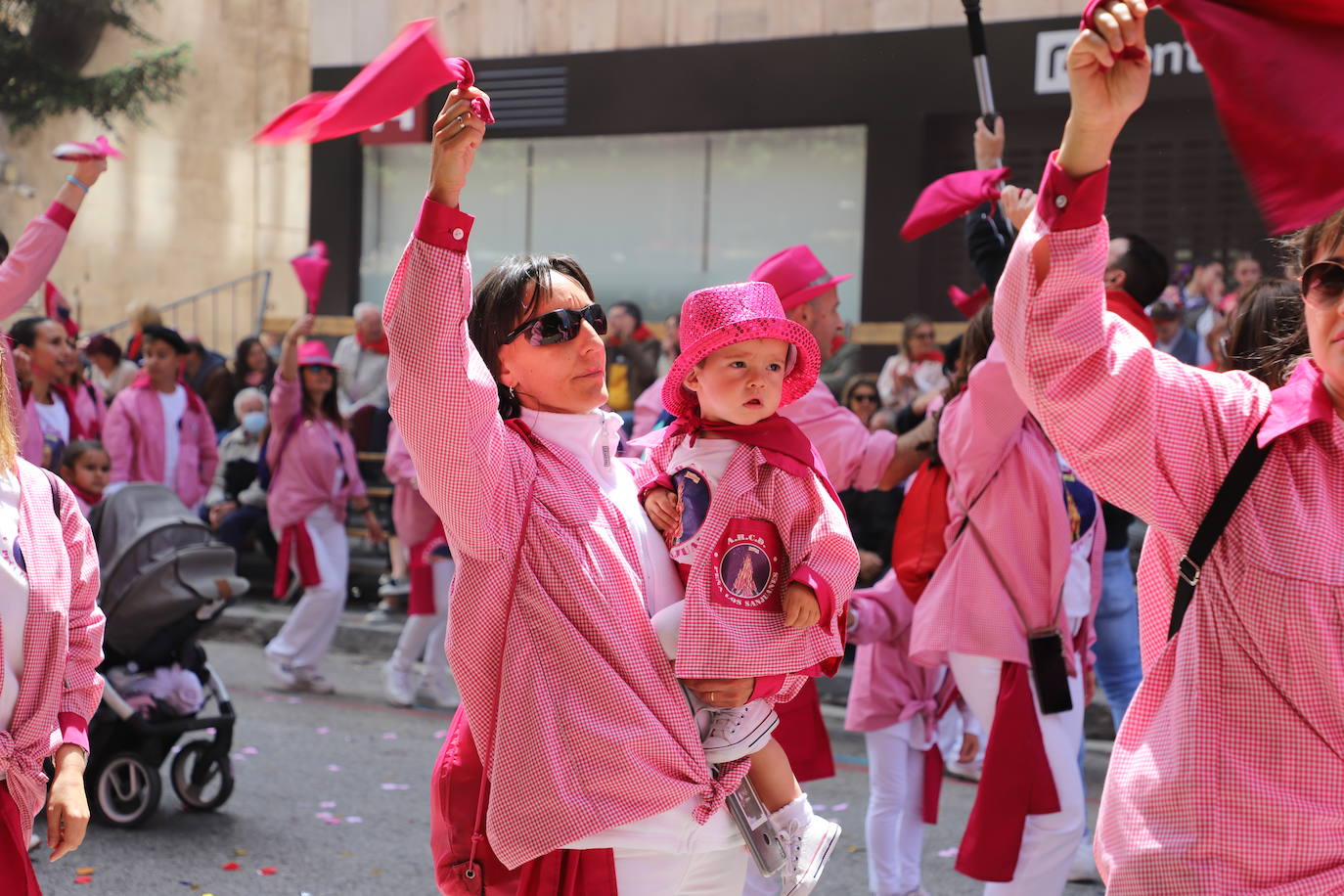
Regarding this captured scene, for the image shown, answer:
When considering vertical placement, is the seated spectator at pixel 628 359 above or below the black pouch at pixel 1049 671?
above

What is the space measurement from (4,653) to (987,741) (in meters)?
2.72

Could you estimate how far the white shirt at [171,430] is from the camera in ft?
31.8

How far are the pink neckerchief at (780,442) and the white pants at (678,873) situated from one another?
0.71 m

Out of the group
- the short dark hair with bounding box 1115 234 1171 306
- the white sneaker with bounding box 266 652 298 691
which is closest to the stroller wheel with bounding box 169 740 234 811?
the white sneaker with bounding box 266 652 298 691

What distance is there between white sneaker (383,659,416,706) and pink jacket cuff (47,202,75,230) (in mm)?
3973

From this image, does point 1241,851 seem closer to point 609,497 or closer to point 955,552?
point 609,497

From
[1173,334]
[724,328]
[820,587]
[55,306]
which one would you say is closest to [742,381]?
[724,328]

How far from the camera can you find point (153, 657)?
6.19m

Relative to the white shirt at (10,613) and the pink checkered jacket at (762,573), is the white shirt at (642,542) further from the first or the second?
the white shirt at (10,613)

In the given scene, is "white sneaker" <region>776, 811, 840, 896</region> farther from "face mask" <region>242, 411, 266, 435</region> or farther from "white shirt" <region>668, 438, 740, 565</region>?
"face mask" <region>242, 411, 266, 435</region>

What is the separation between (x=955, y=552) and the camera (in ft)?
14.8

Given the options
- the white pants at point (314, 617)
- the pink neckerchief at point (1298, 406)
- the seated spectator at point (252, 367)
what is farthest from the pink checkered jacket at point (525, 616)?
the seated spectator at point (252, 367)

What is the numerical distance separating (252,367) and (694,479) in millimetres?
11101

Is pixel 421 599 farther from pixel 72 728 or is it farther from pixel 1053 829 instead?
pixel 72 728
